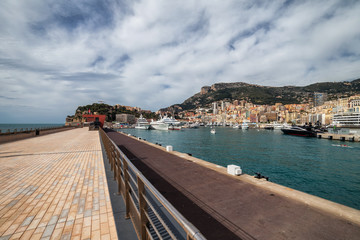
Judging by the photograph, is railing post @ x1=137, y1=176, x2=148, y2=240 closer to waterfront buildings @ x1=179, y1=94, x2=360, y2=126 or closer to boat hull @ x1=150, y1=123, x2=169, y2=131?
boat hull @ x1=150, y1=123, x2=169, y2=131

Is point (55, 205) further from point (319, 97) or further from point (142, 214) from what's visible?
point (319, 97)

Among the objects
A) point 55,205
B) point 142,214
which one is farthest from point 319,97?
point 55,205

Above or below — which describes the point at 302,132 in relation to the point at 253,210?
below

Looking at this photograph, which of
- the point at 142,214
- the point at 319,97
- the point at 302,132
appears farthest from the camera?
the point at 319,97

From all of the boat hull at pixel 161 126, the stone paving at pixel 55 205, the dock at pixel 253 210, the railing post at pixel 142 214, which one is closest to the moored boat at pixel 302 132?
the boat hull at pixel 161 126

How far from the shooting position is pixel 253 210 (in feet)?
12.0

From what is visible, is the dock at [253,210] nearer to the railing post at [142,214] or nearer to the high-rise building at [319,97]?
the railing post at [142,214]

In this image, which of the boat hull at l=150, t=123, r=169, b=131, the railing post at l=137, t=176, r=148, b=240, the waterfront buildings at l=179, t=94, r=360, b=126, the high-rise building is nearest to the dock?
the railing post at l=137, t=176, r=148, b=240

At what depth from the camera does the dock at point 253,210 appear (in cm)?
294

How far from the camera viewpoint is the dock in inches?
116

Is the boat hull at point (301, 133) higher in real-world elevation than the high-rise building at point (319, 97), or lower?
lower

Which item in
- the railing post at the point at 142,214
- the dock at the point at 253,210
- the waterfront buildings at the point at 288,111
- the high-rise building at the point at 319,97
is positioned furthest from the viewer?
the high-rise building at the point at 319,97

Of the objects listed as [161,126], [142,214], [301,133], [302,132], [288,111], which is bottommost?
[301,133]

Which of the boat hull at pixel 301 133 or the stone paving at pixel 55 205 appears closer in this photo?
the stone paving at pixel 55 205
